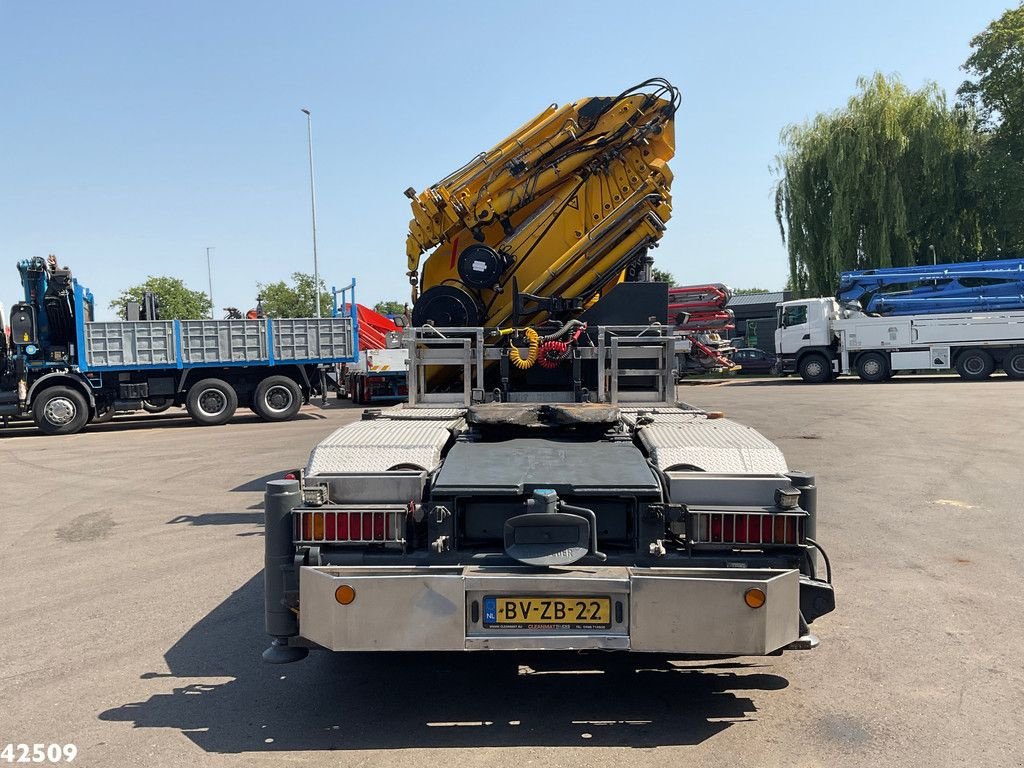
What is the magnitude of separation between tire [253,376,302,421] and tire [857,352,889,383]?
1827 cm

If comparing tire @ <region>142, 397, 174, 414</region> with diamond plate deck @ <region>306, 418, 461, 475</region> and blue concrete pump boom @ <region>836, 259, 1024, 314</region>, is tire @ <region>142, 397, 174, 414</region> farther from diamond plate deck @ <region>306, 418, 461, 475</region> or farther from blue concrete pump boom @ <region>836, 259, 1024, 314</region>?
blue concrete pump boom @ <region>836, 259, 1024, 314</region>

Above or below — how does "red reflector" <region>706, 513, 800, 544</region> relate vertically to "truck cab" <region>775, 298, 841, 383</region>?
below

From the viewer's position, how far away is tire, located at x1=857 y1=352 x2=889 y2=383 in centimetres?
2716

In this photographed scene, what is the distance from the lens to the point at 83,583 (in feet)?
20.2

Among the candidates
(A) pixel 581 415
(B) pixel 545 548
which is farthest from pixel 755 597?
(A) pixel 581 415

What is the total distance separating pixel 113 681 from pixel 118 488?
664 cm

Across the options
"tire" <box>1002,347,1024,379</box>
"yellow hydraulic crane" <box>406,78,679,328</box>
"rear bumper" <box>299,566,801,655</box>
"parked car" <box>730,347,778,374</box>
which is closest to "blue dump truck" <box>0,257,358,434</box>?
"yellow hydraulic crane" <box>406,78,679,328</box>

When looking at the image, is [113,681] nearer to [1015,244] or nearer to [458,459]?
[458,459]

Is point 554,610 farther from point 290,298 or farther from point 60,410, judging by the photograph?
point 290,298

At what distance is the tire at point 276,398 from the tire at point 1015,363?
20.9m

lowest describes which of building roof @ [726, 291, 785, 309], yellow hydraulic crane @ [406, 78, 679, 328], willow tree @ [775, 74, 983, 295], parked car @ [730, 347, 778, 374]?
parked car @ [730, 347, 778, 374]

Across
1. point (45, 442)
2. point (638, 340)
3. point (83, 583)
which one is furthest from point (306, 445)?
point (638, 340)

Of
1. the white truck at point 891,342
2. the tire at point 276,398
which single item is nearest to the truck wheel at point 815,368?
the white truck at point 891,342

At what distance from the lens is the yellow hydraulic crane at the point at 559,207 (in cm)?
784
